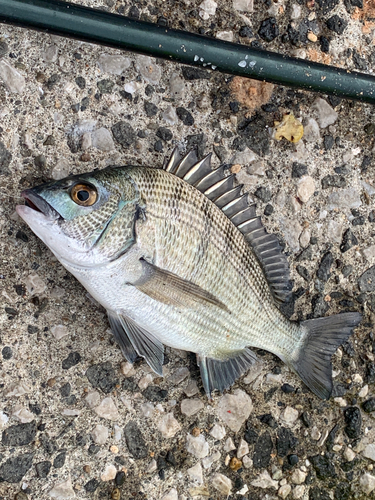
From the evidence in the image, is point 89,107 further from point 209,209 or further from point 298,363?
point 298,363

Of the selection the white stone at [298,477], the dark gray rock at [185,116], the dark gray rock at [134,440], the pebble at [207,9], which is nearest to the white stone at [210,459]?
the dark gray rock at [134,440]

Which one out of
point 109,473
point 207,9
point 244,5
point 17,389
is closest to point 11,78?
point 207,9

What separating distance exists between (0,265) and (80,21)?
1125mm

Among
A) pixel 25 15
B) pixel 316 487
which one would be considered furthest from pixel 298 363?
pixel 25 15

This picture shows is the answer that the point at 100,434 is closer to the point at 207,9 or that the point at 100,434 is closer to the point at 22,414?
the point at 22,414

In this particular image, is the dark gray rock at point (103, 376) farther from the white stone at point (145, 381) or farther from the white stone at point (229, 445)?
the white stone at point (229, 445)

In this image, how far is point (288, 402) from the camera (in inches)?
109

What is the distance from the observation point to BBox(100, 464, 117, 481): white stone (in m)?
2.46

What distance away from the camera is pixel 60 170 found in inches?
93.7

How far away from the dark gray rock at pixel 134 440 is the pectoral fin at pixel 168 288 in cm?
74

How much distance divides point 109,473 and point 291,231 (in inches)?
61.9

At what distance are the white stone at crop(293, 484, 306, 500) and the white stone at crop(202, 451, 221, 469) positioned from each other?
0.51 metres

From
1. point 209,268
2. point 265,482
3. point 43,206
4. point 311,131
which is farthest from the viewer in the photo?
point 311,131

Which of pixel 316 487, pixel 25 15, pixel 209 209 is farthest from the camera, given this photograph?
pixel 316 487
